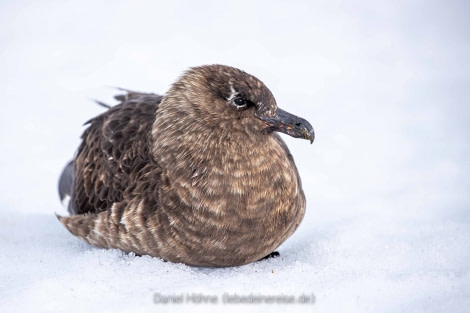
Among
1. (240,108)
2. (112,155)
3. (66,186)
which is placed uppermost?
(240,108)

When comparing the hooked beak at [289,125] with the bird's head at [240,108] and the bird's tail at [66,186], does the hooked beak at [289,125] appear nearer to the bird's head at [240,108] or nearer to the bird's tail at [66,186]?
the bird's head at [240,108]

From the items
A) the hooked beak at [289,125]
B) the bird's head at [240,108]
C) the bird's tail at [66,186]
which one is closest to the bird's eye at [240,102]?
the bird's head at [240,108]

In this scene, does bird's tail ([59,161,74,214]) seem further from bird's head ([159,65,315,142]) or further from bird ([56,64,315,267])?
bird's head ([159,65,315,142])

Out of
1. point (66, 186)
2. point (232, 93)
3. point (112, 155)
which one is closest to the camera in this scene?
point (232, 93)

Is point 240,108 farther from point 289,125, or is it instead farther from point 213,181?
point 213,181

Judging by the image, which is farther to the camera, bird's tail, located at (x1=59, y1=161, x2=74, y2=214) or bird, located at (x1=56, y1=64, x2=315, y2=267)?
bird's tail, located at (x1=59, y1=161, x2=74, y2=214)

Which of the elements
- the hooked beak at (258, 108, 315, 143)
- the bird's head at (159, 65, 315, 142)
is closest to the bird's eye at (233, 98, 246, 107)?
the bird's head at (159, 65, 315, 142)

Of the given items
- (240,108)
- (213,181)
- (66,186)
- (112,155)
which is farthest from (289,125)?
(66,186)

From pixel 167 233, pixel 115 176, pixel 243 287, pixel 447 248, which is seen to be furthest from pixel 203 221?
pixel 447 248
